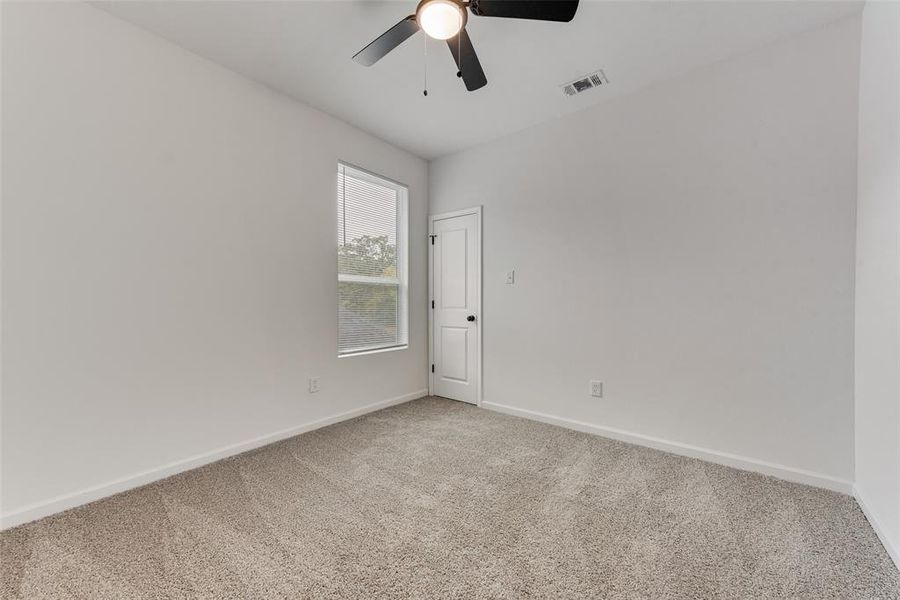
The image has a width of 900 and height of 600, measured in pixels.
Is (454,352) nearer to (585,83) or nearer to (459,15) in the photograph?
(585,83)

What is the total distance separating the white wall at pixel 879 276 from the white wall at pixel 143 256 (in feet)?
10.9

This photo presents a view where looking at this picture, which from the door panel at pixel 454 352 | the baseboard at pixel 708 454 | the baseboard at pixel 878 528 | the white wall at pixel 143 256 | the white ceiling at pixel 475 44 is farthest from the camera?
the door panel at pixel 454 352

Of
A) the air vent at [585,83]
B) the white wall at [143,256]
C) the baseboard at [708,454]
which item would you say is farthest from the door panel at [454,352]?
the air vent at [585,83]

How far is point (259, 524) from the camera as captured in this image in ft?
5.94

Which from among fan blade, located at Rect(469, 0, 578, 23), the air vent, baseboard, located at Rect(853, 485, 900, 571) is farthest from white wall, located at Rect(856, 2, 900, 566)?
fan blade, located at Rect(469, 0, 578, 23)

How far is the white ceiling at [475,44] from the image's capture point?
6.75 feet

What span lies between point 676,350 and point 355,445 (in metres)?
2.37

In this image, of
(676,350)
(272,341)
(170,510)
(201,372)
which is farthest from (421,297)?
(170,510)

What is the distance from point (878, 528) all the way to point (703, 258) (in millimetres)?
1570

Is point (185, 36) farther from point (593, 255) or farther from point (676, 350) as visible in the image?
point (676, 350)

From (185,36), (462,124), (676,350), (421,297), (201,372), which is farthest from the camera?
(421,297)

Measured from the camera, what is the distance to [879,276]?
5.91ft

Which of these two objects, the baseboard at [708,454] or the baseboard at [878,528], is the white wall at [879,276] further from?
the baseboard at [708,454]

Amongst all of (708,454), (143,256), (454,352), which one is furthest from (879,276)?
(143,256)
